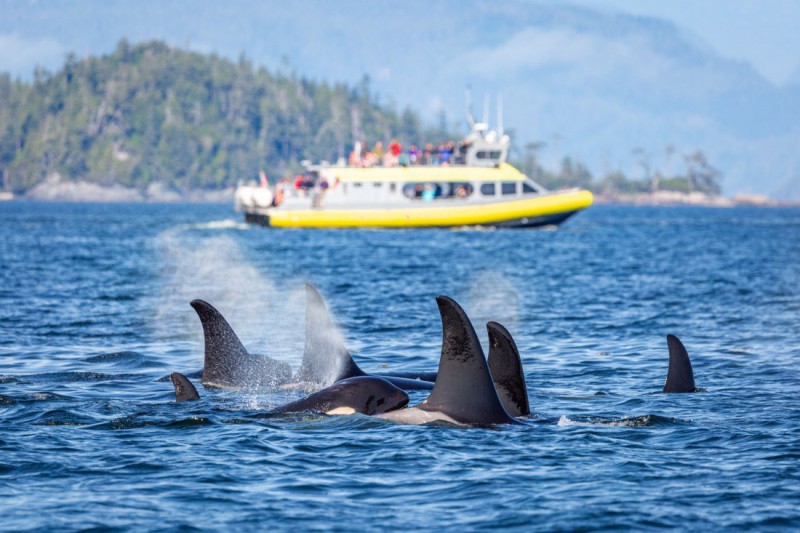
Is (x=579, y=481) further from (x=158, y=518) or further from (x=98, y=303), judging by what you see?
(x=98, y=303)

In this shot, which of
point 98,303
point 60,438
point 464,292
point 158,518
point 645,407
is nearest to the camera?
point 158,518

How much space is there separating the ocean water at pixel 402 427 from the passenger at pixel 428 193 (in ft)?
136

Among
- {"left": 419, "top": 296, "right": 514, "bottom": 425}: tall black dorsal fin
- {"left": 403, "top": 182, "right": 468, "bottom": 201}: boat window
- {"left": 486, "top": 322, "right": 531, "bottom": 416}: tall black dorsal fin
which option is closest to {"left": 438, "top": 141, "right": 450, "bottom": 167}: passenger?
{"left": 403, "top": 182, "right": 468, "bottom": 201}: boat window

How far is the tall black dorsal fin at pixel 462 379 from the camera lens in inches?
467

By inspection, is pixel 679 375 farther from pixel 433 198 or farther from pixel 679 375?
pixel 433 198

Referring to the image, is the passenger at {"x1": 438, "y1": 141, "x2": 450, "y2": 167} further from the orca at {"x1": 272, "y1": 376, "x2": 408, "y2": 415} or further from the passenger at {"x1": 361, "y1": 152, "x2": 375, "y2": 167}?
the orca at {"x1": 272, "y1": 376, "x2": 408, "y2": 415}

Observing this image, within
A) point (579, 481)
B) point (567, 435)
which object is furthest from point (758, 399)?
point (579, 481)

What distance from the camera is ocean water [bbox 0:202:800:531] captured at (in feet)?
33.3

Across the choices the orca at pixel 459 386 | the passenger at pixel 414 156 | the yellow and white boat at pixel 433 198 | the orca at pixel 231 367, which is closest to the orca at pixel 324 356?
the orca at pixel 231 367

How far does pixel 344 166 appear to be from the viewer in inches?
3022

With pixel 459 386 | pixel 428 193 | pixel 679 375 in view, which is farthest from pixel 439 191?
pixel 459 386

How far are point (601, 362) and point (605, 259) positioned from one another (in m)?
35.1

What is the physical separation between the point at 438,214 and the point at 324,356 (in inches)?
2403

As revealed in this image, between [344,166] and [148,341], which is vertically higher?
[344,166]
